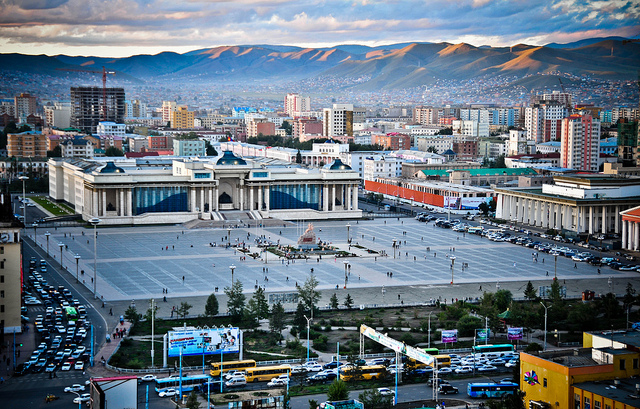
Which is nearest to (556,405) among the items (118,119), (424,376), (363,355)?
(424,376)

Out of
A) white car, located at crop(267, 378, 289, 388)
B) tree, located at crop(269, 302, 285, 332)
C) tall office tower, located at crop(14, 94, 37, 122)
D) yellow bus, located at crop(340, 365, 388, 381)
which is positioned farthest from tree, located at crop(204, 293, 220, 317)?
tall office tower, located at crop(14, 94, 37, 122)

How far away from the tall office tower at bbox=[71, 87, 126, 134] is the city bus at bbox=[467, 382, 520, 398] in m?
124

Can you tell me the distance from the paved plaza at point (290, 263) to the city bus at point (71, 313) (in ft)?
10.9

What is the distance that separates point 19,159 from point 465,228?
5346cm

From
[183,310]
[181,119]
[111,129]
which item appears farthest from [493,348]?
[181,119]

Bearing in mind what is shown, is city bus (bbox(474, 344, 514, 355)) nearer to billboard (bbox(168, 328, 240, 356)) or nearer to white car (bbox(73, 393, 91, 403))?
billboard (bbox(168, 328, 240, 356))

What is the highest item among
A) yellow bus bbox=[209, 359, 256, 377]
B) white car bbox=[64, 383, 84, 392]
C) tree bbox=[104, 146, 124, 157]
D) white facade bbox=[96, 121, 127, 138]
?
white facade bbox=[96, 121, 127, 138]

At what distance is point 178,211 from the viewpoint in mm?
64375

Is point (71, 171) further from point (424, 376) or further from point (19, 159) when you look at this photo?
point (424, 376)

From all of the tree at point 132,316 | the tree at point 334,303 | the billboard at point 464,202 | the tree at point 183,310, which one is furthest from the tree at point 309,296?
the billboard at point 464,202

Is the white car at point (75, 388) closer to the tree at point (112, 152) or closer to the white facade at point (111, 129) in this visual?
the tree at point (112, 152)

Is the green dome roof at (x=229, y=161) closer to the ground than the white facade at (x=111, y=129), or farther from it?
closer to the ground

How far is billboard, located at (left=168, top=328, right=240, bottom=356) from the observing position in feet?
93.9

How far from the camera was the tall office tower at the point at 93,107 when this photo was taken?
14500cm
